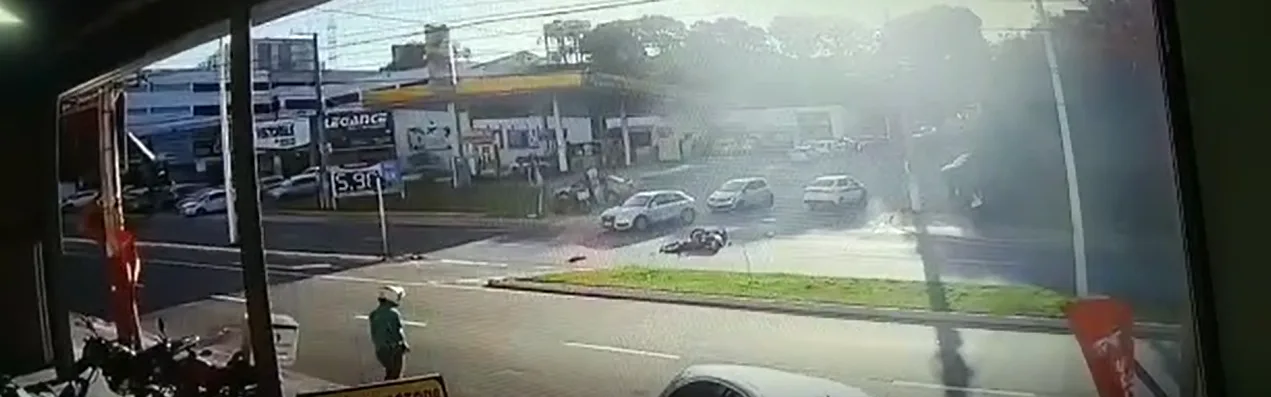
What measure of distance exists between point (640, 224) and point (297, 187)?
0.40m

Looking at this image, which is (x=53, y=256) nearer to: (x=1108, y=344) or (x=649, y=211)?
(x=649, y=211)

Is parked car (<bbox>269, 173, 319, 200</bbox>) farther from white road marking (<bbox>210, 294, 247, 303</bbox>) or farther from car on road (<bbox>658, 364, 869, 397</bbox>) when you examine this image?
car on road (<bbox>658, 364, 869, 397</bbox>)

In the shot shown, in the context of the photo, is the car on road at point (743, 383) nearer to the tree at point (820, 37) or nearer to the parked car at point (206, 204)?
the tree at point (820, 37)

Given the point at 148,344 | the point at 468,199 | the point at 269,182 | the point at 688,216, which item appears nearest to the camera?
the point at 688,216

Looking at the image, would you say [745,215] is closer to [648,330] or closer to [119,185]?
[648,330]

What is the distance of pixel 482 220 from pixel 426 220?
6 centimetres

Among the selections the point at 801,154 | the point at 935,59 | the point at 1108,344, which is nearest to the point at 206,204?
the point at 801,154

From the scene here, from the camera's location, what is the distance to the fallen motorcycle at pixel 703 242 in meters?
1.11

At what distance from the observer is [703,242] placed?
112 cm

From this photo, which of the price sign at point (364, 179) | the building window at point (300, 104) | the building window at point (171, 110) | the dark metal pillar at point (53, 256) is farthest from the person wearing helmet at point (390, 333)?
the dark metal pillar at point (53, 256)

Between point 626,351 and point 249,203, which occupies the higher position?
point 249,203

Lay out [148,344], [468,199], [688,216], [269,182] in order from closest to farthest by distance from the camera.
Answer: [688,216], [468,199], [269,182], [148,344]

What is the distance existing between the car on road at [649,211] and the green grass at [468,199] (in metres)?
0.09

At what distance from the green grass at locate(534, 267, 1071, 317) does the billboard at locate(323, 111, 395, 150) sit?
0.27 m
